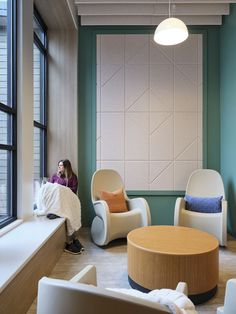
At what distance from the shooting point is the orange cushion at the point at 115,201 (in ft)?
12.4

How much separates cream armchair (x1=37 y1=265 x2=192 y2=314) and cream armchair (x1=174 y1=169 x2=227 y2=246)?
2838mm

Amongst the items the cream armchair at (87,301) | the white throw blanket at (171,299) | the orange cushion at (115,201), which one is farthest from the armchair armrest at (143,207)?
the cream armchair at (87,301)

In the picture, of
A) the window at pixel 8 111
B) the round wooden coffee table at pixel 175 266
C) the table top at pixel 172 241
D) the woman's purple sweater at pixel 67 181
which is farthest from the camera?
the woman's purple sweater at pixel 67 181

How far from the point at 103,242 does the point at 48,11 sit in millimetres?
3375

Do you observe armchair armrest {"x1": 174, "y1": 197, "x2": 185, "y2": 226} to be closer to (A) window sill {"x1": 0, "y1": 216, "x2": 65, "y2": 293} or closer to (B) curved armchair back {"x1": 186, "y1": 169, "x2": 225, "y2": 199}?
(B) curved armchair back {"x1": 186, "y1": 169, "x2": 225, "y2": 199}

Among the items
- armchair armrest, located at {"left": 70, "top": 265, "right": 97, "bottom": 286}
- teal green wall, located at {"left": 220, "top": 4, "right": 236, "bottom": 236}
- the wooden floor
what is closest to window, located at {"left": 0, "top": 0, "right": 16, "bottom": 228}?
the wooden floor

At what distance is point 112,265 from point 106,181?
4.83 feet

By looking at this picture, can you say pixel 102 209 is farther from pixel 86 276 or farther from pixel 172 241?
pixel 86 276

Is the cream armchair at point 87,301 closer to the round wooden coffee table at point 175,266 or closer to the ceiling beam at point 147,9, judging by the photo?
the round wooden coffee table at point 175,266

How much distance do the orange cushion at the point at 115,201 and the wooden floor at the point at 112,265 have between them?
46 cm

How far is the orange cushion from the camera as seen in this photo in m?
3.78

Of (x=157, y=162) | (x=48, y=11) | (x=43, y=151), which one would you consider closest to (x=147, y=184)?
(x=157, y=162)

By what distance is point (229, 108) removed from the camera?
4121mm

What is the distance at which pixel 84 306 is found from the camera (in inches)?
37.1
